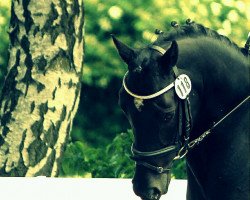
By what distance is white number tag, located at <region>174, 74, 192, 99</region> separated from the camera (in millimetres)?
3342

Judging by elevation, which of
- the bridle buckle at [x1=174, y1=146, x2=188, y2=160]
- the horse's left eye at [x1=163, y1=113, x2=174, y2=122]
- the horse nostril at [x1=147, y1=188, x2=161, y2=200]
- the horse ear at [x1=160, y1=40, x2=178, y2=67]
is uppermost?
the horse ear at [x1=160, y1=40, x2=178, y2=67]

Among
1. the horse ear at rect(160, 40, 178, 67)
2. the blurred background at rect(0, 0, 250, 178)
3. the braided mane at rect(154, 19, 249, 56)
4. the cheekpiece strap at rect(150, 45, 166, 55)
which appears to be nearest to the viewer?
the horse ear at rect(160, 40, 178, 67)

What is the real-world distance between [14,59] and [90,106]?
77.4 inches

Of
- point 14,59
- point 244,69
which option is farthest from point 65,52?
point 244,69

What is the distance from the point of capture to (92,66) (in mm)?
7586

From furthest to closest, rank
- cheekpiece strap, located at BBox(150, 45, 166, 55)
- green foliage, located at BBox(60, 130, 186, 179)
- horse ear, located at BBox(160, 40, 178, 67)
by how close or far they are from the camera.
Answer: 1. green foliage, located at BBox(60, 130, 186, 179)
2. cheekpiece strap, located at BBox(150, 45, 166, 55)
3. horse ear, located at BBox(160, 40, 178, 67)

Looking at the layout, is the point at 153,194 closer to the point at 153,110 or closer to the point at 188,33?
the point at 153,110

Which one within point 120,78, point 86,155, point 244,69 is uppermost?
point 244,69

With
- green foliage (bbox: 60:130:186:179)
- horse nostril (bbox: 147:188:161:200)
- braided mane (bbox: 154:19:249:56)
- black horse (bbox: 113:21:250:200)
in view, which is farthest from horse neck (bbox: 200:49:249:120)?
green foliage (bbox: 60:130:186:179)

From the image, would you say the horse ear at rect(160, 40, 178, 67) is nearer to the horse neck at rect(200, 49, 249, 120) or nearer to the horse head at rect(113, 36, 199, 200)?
the horse head at rect(113, 36, 199, 200)

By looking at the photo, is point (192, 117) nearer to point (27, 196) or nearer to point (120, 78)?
point (27, 196)

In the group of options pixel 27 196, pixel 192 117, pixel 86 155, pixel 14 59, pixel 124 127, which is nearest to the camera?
pixel 192 117

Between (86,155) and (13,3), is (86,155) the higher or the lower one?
the lower one

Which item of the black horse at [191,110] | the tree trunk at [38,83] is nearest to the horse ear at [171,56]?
the black horse at [191,110]
